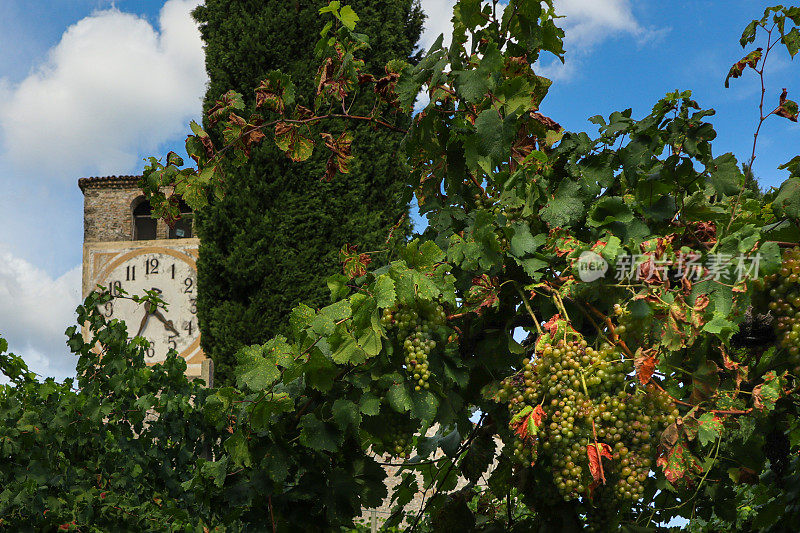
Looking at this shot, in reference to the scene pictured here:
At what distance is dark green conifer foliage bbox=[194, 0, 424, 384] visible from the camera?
7.52 m

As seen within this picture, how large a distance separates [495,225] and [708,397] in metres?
0.58

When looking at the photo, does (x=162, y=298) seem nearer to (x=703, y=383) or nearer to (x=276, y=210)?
(x=276, y=210)

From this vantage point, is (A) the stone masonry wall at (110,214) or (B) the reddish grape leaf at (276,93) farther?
(A) the stone masonry wall at (110,214)

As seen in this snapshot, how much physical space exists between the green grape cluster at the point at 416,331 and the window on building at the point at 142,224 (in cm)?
1159

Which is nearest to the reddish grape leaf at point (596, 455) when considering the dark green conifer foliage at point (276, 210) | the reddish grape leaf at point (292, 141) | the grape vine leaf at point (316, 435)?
the grape vine leaf at point (316, 435)

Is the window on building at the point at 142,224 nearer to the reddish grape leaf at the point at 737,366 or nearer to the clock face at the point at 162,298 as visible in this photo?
the clock face at the point at 162,298

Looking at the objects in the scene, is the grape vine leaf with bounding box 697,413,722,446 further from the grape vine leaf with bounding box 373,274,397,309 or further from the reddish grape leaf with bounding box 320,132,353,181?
the reddish grape leaf with bounding box 320,132,353,181

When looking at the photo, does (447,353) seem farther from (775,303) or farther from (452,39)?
(452,39)

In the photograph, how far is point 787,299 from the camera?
146cm

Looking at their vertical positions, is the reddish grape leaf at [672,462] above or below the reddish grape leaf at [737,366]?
below

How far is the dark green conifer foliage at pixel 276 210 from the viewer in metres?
7.52

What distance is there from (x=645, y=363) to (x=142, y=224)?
12250 millimetres

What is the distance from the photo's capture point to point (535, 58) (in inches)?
72.6

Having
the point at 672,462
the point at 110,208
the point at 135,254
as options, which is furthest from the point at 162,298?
the point at 672,462
